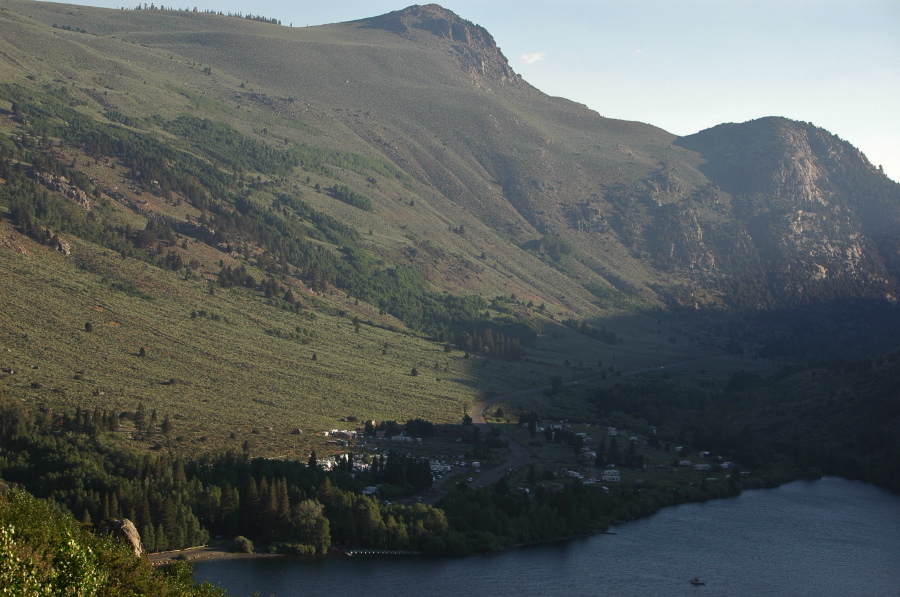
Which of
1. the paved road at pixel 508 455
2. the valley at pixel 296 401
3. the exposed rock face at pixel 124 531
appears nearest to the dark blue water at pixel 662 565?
the valley at pixel 296 401

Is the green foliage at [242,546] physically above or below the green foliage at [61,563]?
below

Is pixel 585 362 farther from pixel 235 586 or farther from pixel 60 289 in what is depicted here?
pixel 235 586

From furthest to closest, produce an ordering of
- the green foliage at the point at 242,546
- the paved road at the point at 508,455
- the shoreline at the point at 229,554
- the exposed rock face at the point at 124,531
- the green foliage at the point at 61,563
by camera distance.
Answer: the paved road at the point at 508,455 < the green foliage at the point at 242,546 < the shoreline at the point at 229,554 < the exposed rock face at the point at 124,531 < the green foliage at the point at 61,563

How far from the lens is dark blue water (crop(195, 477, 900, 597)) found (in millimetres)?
70500

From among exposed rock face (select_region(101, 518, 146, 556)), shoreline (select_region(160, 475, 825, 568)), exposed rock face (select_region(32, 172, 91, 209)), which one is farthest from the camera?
exposed rock face (select_region(32, 172, 91, 209))

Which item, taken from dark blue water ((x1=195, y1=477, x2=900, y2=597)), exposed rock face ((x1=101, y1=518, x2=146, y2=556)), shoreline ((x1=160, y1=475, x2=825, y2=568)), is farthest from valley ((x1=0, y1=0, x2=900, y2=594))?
exposed rock face ((x1=101, y1=518, x2=146, y2=556))

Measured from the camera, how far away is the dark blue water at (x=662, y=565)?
70500 mm

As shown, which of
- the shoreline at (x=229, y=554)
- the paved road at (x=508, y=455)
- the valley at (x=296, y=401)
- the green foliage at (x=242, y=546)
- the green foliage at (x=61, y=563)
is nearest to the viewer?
the green foliage at (x=61, y=563)

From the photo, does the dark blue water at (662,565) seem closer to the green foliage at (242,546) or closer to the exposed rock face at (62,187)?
the green foliage at (242,546)

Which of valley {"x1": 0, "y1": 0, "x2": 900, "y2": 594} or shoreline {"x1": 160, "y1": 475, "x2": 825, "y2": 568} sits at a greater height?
valley {"x1": 0, "y1": 0, "x2": 900, "y2": 594}

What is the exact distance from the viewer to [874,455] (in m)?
121

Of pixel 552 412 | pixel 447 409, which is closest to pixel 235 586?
Result: pixel 447 409

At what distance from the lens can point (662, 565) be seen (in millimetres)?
78500

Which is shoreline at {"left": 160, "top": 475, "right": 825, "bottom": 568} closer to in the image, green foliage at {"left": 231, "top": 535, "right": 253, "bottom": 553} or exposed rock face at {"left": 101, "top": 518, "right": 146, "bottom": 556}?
green foliage at {"left": 231, "top": 535, "right": 253, "bottom": 553}
